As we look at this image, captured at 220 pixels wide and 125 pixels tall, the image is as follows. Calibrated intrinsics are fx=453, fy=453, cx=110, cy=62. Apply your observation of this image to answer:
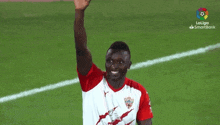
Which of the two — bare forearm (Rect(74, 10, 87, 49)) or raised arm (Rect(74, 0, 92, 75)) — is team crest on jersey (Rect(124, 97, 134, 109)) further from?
bare forearm (Rect(74, 10, 87, 49))

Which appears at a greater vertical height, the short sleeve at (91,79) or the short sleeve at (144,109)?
the short sleeve at (91,79)

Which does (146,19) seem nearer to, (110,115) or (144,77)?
(144,77)

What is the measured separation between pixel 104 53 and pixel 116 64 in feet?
18.9

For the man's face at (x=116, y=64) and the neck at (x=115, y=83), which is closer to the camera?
the man's face at (x=116, y=64)

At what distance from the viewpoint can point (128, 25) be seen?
39.3 ft

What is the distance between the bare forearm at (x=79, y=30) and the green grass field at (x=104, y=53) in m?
3.15

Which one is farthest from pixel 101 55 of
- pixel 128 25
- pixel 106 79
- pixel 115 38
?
pixel 106 79

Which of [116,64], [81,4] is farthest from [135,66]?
[81,4]

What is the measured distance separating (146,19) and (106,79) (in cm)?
831

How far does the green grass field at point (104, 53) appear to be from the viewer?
24.0 ft

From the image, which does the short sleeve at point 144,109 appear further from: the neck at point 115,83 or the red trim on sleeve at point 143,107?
the neck at point 115,83

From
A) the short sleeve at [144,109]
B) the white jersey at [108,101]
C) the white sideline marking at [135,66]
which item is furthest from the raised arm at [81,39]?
the white sideline marking at [135,66]

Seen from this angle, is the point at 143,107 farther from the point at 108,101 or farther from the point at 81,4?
the point at 81,4

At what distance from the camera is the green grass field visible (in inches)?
288
